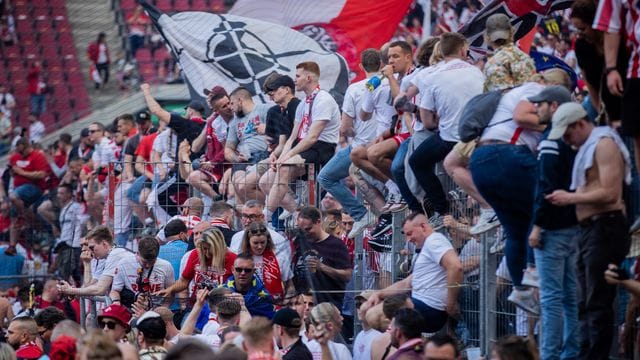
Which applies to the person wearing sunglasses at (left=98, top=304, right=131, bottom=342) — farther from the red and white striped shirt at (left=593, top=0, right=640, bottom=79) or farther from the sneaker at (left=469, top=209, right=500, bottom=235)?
the red and white striped shirt at (left=593, top=0, right=640, bottom=79)

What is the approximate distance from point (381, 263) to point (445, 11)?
13.4m

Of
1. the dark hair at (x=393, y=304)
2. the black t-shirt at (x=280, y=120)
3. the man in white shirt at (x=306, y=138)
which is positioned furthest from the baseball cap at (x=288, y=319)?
the black t-shirt at (x=280, y=120)

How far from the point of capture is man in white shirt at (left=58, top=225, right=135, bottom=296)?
1249cm

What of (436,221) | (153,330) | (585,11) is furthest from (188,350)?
(436,221)

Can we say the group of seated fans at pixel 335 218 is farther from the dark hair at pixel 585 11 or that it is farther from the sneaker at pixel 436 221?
the dark hair at pixel 585 11

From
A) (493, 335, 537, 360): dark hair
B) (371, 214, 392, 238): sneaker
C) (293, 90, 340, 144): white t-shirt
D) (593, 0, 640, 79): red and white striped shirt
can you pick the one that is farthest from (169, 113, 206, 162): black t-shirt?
(493, 335, 537, 360): dark hair

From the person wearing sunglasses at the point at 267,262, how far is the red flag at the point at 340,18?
515 cm

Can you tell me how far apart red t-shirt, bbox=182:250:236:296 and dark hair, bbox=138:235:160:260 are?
0.30 m

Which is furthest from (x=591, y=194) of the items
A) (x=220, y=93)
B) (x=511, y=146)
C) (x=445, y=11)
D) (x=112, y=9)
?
(x=112, y=9)

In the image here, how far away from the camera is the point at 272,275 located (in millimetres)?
11641

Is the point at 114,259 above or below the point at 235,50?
below

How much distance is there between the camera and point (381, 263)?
12461mm

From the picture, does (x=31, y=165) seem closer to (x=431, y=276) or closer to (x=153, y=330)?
(x=153, y=330)

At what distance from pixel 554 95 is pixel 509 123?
0.54 metres
